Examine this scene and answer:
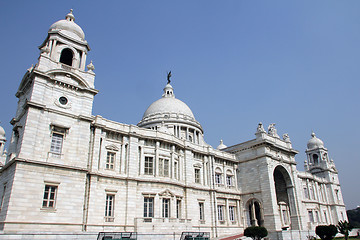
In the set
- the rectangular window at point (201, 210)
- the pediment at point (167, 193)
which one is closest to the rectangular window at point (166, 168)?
the pediment at point (167, 193)

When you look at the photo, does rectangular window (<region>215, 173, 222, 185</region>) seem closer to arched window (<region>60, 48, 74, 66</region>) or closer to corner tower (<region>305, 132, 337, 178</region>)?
arched window (<region>60, 48, 74, 66</region>)

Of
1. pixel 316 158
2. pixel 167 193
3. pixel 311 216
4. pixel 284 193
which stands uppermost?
pixel 316 158

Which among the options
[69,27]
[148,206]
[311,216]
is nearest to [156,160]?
[148,206]

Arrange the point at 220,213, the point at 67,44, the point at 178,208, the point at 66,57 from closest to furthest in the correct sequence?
the point at 67,44 < the point at 66,57 < the point at 178,208 < the point at 220,213

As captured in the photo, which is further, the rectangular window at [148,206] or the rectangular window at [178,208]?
the rectangular window at [178,208]

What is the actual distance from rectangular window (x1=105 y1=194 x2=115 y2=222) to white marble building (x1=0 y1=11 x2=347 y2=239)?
0.32 feet

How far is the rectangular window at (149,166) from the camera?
1254 inches

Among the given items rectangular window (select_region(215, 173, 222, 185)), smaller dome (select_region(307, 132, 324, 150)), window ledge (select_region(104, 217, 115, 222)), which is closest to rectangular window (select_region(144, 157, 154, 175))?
window ledge (select_region(104, 217, 115, 222))

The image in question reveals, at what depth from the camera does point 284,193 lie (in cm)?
4506

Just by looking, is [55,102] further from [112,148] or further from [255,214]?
[255,214]

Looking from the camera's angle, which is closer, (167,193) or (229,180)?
(167,193)

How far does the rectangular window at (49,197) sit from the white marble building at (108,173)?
8cm

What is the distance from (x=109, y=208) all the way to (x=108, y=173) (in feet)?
11.3

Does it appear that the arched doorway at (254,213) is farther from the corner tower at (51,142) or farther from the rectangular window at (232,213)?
the corner tower at (51,142)
